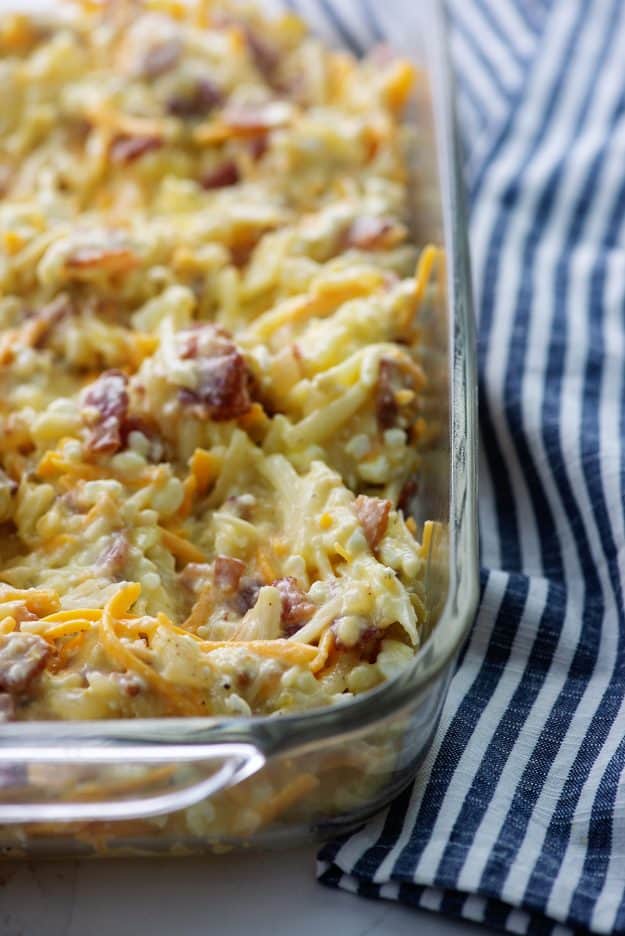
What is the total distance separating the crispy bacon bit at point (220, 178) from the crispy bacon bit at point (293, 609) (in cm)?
121

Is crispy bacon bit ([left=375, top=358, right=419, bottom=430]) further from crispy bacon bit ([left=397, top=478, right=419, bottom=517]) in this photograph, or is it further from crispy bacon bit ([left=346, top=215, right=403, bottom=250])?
crispy bacon bit ([left=346, top=215, right=403, bottom=250])

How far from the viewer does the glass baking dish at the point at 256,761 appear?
154 centimetres

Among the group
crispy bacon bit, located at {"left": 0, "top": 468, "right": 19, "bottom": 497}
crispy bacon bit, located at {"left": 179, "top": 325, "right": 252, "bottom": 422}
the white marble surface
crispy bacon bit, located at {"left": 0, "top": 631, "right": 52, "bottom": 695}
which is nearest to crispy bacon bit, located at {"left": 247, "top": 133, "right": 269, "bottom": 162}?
crispy bacon bit, located at {"left": 179, "top": 325, "right": 252, "bottom": 422}

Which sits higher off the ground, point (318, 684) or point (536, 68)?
point (536, 68)

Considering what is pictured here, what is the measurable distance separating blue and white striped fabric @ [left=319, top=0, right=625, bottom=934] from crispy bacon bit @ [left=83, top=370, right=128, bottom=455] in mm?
671

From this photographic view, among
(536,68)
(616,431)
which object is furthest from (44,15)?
(616,431)

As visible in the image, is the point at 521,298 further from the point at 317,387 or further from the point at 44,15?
the point at 44,15

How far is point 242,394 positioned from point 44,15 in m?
1.41

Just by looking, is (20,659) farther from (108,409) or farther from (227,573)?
(108,409)

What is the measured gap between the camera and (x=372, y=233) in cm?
253

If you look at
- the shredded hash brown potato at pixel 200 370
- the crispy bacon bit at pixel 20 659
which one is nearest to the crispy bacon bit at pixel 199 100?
the shredded hash brown potato at pixel 200 370

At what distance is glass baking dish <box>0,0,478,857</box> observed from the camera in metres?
1.54

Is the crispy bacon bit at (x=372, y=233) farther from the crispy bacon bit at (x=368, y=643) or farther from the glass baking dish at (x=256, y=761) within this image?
the crispy bacon bit at (x=368, y=643)

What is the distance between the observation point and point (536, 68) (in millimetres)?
3223
